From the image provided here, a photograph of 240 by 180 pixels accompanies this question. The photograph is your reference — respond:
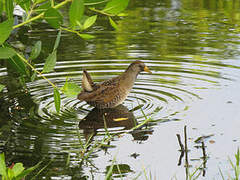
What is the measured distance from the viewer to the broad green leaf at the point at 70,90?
3.51 m

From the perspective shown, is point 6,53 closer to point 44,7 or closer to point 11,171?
point 44,7

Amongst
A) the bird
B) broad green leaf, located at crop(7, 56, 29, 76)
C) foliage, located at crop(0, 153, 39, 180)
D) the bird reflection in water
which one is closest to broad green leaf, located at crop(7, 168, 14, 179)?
foliage, located at crop(0, 153, 39, 180)

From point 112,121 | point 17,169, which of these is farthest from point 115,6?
point 112,121

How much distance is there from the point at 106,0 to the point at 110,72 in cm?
577

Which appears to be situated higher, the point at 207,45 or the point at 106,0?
the point at 106,0

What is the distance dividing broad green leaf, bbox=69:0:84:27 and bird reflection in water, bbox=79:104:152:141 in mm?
3006

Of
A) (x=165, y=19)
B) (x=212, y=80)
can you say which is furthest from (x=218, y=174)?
(x=165, y=19)

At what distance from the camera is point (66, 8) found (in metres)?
14.4

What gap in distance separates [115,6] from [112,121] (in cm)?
370

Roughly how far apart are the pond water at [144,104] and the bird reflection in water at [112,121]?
0.01 meters

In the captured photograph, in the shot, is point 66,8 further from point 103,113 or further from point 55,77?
point 103,113

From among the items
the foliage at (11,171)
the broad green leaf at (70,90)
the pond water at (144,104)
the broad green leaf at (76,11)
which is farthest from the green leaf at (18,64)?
the pond water at (144,104)

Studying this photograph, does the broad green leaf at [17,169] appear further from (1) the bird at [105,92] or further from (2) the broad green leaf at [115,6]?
(1) the bird at [105,92]

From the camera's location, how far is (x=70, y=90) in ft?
11.6
